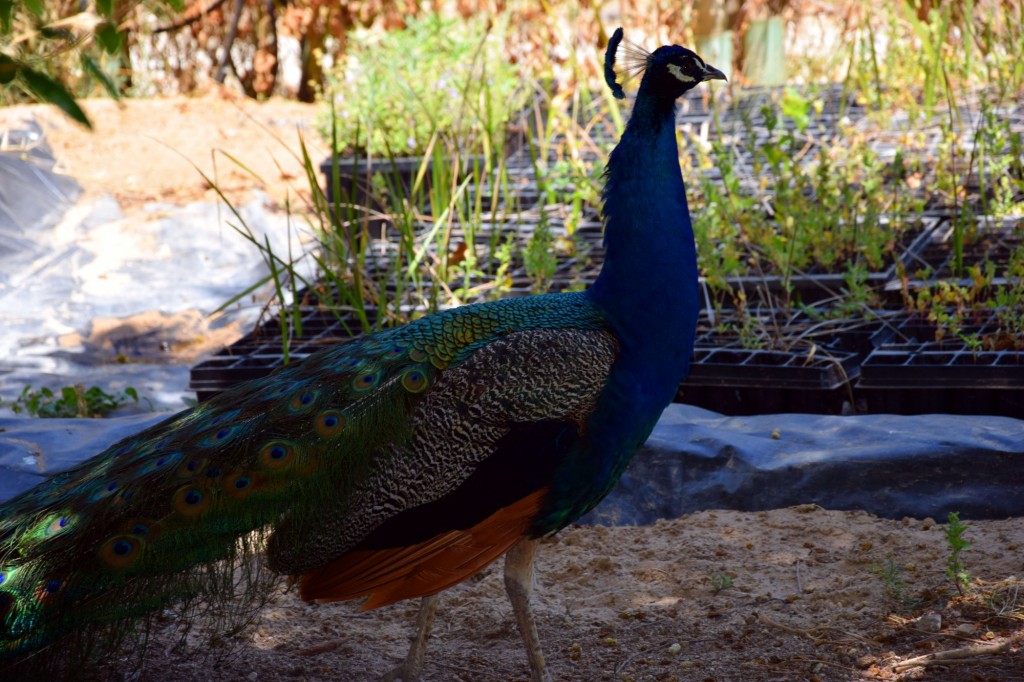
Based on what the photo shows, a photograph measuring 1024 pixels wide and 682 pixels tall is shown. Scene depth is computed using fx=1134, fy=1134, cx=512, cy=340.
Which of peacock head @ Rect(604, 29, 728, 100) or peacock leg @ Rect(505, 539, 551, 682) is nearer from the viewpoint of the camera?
peacock leg @ Rect(505, 539, 551, 682)

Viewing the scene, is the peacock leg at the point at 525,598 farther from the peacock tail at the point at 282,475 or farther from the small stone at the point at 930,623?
the small stone at the point at 930,623

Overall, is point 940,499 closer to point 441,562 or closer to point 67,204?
point 441,562

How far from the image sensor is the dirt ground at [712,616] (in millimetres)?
2758

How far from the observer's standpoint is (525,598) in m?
2.76

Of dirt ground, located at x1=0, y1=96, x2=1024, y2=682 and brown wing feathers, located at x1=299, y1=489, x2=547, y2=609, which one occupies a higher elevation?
brown wing feathers, located at x1=299, y1=489, x2=547, y2=609

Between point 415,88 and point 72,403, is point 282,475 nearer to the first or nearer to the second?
point 72,403

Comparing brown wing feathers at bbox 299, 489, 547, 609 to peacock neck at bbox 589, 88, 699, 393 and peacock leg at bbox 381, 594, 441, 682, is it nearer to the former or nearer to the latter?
peacock leg at bbox 381, 594, 441, 682

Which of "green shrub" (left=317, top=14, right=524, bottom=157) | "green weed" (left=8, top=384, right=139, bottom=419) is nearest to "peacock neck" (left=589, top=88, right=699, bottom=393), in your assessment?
"green weed" (left=8, top=384, right=139, bottom=419)

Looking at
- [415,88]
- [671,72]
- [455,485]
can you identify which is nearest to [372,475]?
[455,485]

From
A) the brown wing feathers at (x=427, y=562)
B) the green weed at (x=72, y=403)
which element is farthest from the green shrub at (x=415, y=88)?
the brown wing feathers at (x=427, y=562)

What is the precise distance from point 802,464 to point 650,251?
3.63ft

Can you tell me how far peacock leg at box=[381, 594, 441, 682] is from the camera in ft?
9.31

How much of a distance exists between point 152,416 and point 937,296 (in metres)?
2.99

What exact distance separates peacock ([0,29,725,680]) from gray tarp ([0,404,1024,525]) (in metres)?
0.95
